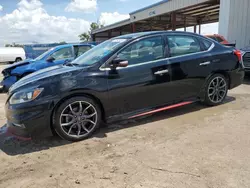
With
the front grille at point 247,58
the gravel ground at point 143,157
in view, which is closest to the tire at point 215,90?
the gravel ground at point 143,157

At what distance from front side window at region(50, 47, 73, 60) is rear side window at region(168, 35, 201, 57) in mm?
4651

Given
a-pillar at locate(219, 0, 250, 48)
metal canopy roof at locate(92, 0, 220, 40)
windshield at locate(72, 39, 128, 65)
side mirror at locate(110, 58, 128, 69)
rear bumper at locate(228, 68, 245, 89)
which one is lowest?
rear bumper at locate(228, 68, 245, 89)

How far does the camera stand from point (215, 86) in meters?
4.81

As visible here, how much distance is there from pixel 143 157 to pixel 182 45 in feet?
8.07

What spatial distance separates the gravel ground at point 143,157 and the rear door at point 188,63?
1.96 feet

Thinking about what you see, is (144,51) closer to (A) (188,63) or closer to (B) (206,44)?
(A) (188,63)

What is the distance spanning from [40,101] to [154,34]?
2.35 meters

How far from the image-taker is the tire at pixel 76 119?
3386 millimetres

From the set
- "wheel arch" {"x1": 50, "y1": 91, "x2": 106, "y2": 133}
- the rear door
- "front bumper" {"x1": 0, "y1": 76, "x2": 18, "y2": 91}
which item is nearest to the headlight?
"wheel arch" {"x1": 50, "y1": 91, "x2": 106, "y2": 133}

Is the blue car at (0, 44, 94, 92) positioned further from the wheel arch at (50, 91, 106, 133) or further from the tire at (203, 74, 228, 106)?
the tire at (203, 74, 228, 106)

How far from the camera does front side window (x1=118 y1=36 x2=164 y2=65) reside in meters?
3.88

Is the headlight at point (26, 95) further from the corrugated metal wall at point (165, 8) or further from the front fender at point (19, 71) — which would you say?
the corrugated metal wall at point (165, 8)

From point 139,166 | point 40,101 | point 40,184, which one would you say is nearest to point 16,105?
point 40,101

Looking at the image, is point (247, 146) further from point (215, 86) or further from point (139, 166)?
point (215, 86)
